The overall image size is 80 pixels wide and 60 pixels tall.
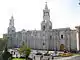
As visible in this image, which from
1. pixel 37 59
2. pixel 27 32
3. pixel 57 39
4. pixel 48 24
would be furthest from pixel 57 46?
pixel 37 59

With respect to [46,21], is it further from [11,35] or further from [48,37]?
[11,35]

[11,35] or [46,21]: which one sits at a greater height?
[46,21]

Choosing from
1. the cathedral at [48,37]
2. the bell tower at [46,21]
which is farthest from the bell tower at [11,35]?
the bell tower at [46,21]

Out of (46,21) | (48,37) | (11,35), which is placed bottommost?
(48,37)

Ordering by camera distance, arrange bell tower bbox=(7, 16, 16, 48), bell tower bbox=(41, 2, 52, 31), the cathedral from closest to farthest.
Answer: the cathedral < bell tower bbox=(41, 2, 52, 31) < bell tower bbox=(7, 16, 16, 48)

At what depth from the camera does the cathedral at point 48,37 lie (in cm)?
4494

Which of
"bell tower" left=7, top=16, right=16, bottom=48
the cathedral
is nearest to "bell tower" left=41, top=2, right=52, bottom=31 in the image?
the cathedral

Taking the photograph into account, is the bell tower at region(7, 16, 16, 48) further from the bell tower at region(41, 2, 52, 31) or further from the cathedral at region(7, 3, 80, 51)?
the bell tower at region(41, 2, 52, 31)

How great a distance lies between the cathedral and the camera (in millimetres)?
44938

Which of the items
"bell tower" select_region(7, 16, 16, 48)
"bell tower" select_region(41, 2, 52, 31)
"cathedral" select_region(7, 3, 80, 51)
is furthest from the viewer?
"bell tower" select_region(7, 16, 16, 48)

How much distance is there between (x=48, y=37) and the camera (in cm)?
4788

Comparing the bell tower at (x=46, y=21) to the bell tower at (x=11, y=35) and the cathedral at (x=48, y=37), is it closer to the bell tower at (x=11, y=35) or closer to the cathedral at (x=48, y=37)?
the cathedral at (x=48, y=37)

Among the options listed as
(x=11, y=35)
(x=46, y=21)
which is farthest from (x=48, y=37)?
(x=11, y=35)

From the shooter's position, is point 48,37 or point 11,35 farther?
point 11,35
